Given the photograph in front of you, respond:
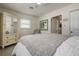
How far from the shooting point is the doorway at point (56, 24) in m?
1.29

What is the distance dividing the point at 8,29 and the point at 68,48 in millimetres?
938

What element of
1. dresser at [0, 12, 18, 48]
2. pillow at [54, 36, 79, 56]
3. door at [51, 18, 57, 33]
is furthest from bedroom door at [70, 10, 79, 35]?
dresser at [0, 12, 18, 48]

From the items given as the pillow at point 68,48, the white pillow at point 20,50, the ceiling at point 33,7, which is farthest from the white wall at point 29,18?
the pillow at point 68,48

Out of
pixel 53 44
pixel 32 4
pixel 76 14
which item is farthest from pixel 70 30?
pixel 32 4

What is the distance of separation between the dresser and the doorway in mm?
596

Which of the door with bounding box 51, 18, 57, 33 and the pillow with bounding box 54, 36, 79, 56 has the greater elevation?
the door with bounding box 51, 18, 57, 33

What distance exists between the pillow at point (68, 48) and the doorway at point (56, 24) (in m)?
0.24

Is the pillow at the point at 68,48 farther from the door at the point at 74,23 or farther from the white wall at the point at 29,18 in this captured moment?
the white wall at the point at 29,18

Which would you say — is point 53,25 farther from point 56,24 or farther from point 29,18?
point 29,18

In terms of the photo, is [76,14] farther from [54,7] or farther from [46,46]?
[46,46]

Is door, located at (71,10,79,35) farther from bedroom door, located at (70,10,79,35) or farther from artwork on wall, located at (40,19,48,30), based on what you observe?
artwork on wall, located at (40,19,48,30)

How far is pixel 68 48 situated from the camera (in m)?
1.08

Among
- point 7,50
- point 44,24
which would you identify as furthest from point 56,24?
point 7,50

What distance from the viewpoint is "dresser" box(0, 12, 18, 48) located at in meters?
1.28
